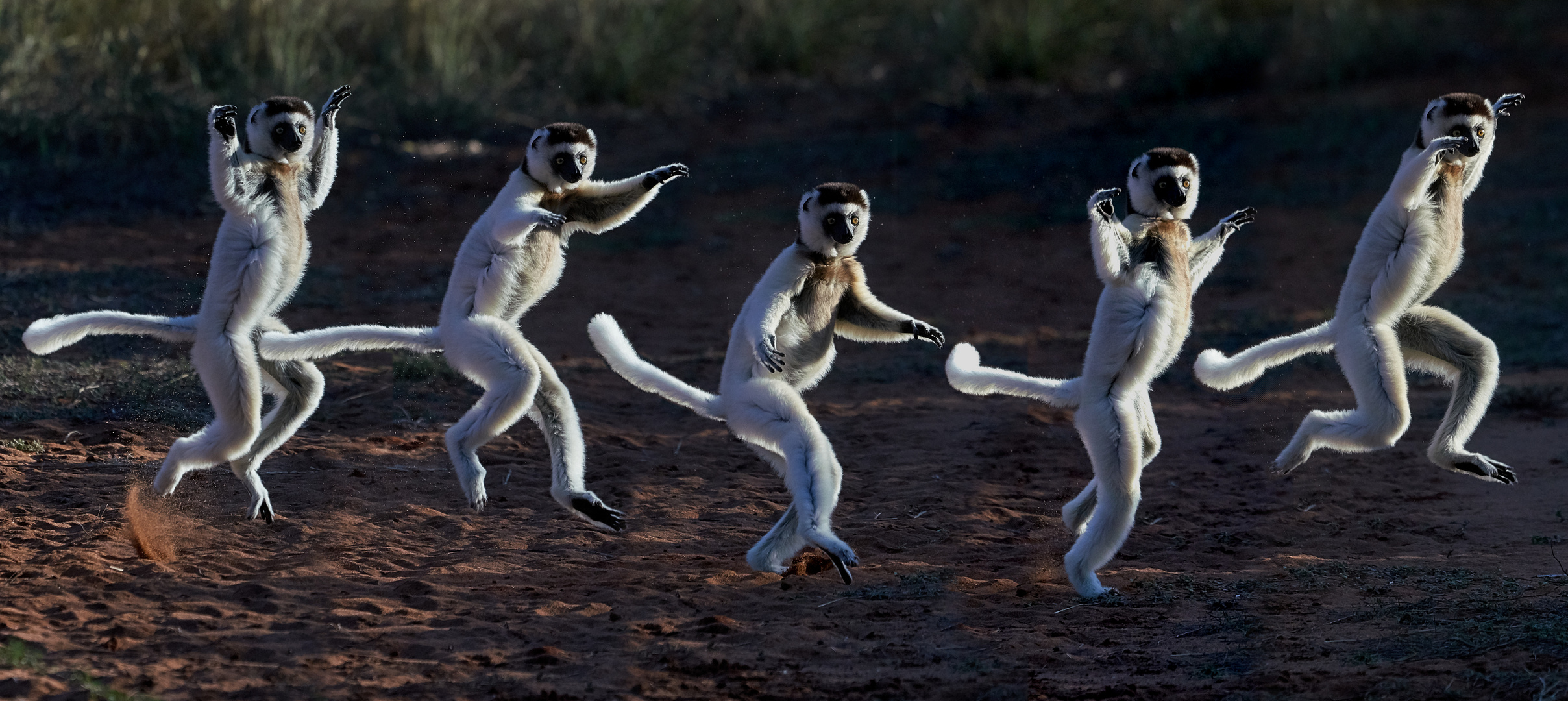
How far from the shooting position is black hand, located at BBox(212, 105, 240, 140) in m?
5.81

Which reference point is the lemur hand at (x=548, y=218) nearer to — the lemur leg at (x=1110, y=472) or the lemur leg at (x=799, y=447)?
the lemur leg at (x=799, y=447)

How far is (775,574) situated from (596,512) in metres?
0.89

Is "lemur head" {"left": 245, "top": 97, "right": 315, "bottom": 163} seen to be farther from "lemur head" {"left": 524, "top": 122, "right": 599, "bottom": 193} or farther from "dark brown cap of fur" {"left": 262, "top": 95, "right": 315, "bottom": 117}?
"lemur head" {"left": 524, "top": 122, "right": 599, "bottom": 193}

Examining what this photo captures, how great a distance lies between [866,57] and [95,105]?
30.3 feet

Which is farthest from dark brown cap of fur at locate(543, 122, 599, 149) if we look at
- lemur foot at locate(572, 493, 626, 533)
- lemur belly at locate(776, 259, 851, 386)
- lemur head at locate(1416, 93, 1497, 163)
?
lemur head at locate(1416, 93, 1497, 163)

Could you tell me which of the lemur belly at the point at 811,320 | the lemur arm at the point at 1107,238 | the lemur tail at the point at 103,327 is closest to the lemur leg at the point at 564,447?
the lemur belly at the point at 811,320

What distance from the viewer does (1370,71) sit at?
57.8 feet

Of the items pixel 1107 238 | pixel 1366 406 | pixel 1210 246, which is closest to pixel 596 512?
pixel 1107 238

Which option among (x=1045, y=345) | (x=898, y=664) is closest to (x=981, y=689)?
(x=898, y=664)

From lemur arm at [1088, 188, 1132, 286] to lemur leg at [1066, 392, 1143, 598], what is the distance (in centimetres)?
51

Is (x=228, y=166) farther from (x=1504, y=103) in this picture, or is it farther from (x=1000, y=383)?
(x=1504, y=103)

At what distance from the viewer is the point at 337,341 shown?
592cm

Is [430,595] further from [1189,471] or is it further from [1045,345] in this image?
[1045,345]

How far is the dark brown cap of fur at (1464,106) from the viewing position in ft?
20.9
